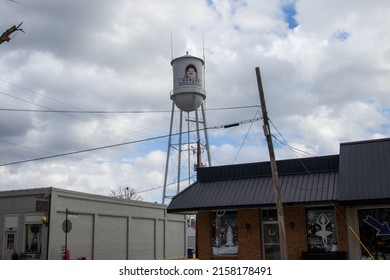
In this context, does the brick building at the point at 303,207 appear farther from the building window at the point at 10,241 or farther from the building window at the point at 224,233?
the building window at the point at 10,241

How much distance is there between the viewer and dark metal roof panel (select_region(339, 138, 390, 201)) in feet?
61.5

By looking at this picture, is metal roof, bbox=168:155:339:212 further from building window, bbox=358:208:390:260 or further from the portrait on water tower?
the portrait on water tower

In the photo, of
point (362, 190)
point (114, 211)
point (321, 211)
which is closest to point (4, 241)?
point (114, 211)

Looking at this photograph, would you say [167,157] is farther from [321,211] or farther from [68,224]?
[321,211]

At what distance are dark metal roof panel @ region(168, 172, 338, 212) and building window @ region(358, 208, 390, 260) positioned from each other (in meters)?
1.71

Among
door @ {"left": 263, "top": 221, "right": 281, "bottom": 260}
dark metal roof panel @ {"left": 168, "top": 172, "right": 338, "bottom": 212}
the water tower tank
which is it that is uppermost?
the water tower tank

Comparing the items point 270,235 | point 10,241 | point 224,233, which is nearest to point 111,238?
point 10,241

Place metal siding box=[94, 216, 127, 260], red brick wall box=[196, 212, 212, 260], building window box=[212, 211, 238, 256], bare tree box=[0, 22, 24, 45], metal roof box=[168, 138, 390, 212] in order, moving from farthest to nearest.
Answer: metal siding box=[94, 216, 127, 260]
red brick wall box=[196, 212, 212, 260]
building window box=[212, 211, 238, 256]
metal roof box=[168, 138, 390, 212]
bare tree box=[0, 22, 24, 45]

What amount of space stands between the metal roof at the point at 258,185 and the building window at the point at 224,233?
116cm

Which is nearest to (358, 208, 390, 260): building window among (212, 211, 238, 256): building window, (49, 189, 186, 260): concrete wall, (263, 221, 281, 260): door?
(263, 221, 281, 260): door

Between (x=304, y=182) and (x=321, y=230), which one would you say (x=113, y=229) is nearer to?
(x=304, y=182)

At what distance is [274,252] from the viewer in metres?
21.9

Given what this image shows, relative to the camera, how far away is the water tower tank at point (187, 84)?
3988cm

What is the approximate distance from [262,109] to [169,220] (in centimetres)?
2869
